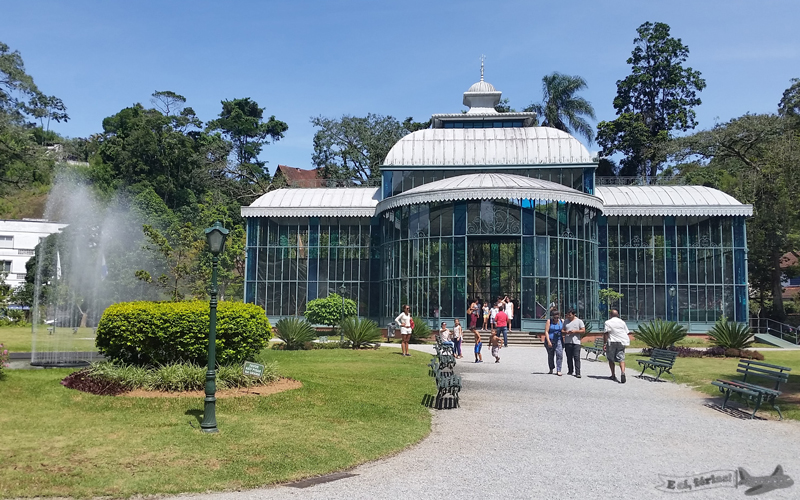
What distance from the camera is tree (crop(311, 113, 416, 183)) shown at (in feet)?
180

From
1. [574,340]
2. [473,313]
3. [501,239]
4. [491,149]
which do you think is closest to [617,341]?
[574,340]

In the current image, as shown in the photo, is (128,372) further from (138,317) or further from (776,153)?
(776,153)

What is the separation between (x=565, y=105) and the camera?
52500 millimetres

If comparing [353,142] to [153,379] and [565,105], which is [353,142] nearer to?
[565,105]

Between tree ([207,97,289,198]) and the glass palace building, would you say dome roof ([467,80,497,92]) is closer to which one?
the glass palace building

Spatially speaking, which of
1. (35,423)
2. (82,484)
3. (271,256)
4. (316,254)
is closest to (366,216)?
(316,254)

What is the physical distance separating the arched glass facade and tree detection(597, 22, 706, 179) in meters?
25.7

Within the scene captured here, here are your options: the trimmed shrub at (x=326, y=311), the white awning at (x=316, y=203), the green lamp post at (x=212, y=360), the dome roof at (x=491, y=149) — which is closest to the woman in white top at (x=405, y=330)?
the trimmed shrub at (x=326, y=311)

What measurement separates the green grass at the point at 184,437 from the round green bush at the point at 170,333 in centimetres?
129

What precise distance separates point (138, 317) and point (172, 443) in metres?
4.27

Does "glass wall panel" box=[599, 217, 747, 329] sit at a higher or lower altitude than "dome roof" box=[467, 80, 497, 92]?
lower

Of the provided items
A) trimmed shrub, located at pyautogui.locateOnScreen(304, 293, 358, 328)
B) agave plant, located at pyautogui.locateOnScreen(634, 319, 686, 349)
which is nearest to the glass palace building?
trimmed shrub, located at pyautogui.locateOnScreen(304, 293, 358, 328)

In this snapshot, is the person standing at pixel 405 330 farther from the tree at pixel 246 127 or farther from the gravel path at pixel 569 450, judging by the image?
the tree at pixel 246 127

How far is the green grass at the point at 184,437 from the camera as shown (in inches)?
281
